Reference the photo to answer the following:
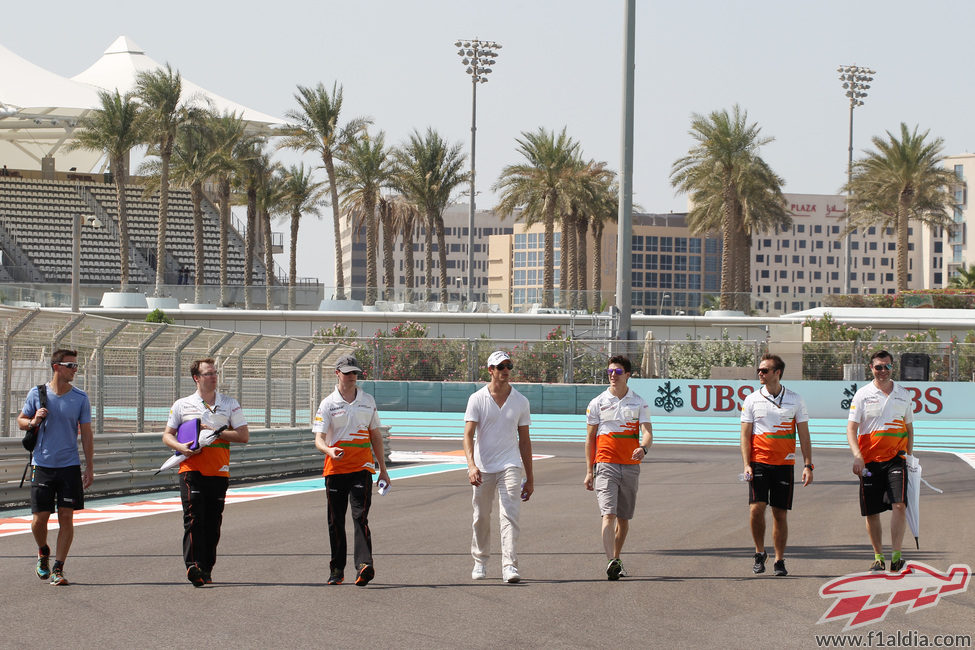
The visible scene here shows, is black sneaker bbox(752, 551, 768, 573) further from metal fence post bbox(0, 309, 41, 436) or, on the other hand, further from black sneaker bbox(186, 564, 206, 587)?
metal fence post bbox(0, 309, 41, 436)

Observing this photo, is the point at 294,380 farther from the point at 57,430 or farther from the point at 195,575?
the point at 195,575

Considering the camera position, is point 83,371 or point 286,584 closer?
point 286,584

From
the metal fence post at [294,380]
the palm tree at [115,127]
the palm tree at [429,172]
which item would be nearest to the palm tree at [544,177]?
the palm tree at [429,172]

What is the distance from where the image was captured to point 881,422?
31.7 ft

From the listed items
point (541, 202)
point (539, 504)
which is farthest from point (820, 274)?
point (539, 504)

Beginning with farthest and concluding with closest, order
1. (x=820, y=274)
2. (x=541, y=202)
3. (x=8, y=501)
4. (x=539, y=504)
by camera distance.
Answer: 1. (x=820, y=274)
2. (x=541, y=202)
3. (x=539, y=504)
4. (x=8, y=501)

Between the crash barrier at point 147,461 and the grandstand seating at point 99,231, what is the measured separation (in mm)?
48755

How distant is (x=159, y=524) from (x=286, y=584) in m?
4.27

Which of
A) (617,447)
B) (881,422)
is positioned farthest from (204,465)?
(881,422)

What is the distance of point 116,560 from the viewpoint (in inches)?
396

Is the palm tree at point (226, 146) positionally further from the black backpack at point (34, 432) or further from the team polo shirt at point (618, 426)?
the team polo shirt at point (618, 426)

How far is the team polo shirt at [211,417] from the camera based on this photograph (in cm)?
Result: 890

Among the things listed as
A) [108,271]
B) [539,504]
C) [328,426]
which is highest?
[108,271]

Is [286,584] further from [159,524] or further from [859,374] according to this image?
[859,374]
